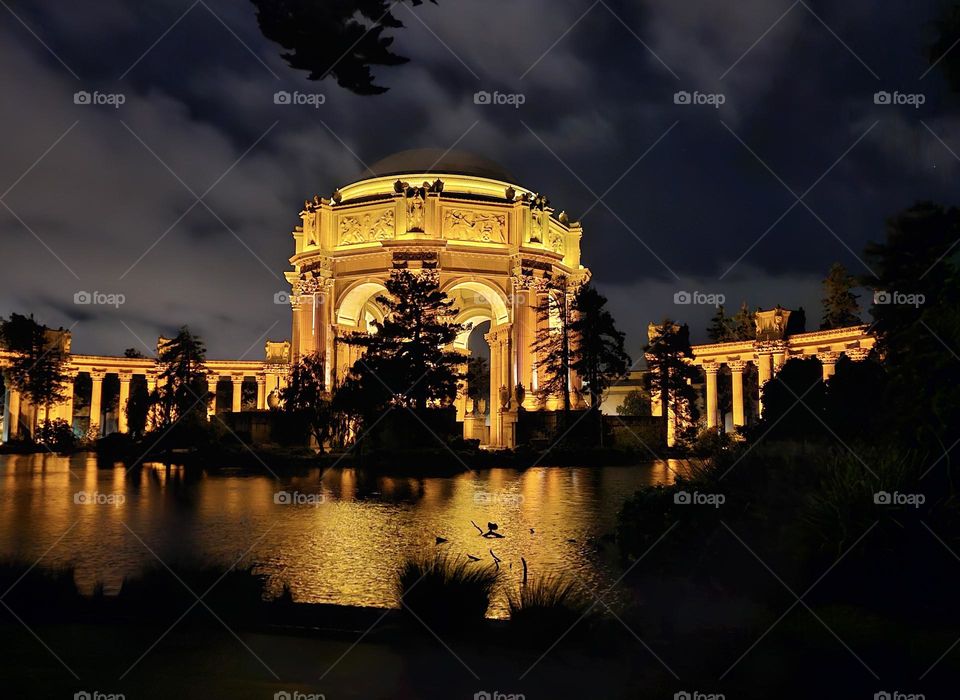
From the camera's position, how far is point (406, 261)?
50438mm

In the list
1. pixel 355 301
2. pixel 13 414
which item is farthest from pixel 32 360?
pixel 355 301

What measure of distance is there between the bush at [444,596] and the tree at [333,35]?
4775mm

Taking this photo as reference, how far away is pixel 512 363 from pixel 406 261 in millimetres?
10308

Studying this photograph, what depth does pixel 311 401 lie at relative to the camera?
119ft

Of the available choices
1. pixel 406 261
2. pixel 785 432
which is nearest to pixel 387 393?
pixel 406 261

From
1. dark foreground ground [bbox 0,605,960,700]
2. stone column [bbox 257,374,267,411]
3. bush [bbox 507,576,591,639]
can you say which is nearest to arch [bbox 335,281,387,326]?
stone column [bbox 257,374,267,411]

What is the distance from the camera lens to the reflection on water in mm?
9758

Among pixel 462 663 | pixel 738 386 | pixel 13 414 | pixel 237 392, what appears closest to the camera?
pixel 462 663

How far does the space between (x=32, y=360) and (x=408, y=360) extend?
38410 mm

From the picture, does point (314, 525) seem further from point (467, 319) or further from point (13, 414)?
point (13, 414)

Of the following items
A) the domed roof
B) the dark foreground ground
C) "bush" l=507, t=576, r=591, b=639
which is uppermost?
the domed roof

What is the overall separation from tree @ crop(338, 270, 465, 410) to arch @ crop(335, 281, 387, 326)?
16712mm

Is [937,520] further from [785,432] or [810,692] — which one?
[785,432]

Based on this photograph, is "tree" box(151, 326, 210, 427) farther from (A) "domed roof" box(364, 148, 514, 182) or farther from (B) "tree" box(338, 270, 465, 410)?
(A) "domed roof" box(364, 148, 514, 182)
